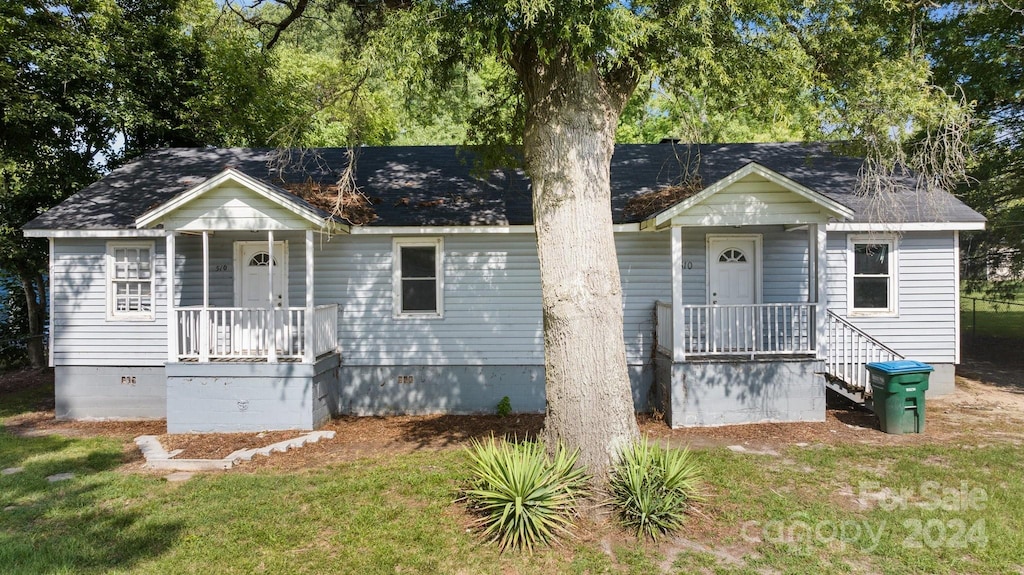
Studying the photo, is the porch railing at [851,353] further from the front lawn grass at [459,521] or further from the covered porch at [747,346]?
the front lawn grass at [459,521]

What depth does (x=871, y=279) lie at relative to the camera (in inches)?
426

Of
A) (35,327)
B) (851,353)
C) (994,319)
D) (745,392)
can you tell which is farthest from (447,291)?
(994,319)

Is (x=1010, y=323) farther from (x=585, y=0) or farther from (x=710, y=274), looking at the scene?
(x=585, y=0)

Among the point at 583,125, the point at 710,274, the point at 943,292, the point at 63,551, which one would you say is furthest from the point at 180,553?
the point at 943,292

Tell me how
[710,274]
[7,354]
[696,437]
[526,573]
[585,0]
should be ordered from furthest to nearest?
[7,354], [710,274], [696,437], [585,0], [526,573]

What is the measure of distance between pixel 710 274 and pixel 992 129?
33.4 feet

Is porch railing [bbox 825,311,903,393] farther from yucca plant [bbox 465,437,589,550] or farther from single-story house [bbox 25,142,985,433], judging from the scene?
yucca plant [bbox 465,437,589,550]

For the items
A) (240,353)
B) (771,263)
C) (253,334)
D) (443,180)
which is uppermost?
(443,180)

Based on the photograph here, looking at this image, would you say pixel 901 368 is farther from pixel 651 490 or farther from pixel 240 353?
pixel 240 353

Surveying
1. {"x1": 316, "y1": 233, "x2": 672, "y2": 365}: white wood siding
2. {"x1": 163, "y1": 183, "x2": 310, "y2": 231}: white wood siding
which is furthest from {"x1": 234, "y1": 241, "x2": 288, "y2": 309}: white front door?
{"x1": 163, "y1": 183, "x2": 310, "y2": 231}: white wood siding

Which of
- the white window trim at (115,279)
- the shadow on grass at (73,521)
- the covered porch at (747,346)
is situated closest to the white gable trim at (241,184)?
the white window trim at (115,279)

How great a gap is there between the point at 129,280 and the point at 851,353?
43.9 ft

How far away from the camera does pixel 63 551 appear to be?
16.9 feet

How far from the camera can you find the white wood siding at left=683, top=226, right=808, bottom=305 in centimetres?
1041
